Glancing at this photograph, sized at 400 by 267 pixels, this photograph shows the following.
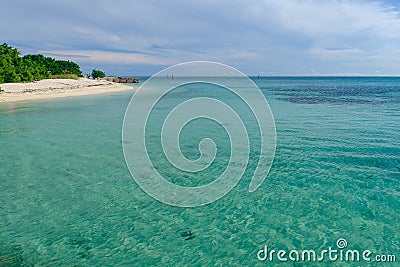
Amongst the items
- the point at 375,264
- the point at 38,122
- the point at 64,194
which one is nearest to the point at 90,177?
the point at 64,194

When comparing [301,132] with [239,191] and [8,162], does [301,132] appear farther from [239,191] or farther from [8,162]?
A: [8,162]

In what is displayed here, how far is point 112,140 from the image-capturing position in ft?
65.1

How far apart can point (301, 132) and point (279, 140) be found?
3599 mm

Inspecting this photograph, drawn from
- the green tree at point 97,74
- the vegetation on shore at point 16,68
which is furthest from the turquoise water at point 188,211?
the green tree at point 97,74
